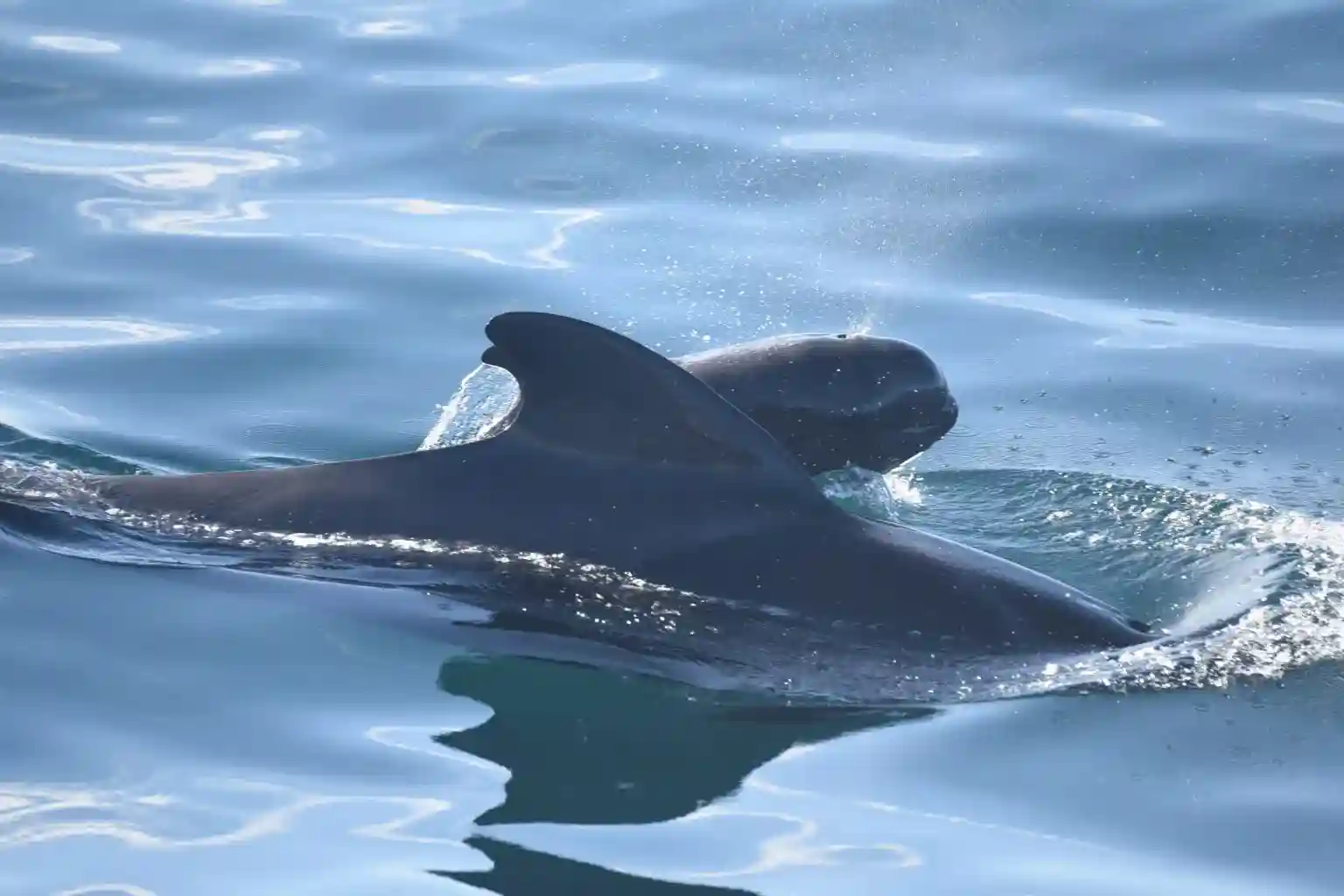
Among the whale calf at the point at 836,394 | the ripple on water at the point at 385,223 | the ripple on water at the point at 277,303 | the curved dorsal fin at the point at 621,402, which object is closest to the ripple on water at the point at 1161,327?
the ripple on water at the point at 385,223

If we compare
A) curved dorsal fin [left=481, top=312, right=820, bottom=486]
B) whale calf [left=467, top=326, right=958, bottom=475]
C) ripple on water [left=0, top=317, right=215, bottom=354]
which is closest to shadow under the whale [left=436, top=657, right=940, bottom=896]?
curved dorsal fin [left=481, top=312, right=820, bottom=486]

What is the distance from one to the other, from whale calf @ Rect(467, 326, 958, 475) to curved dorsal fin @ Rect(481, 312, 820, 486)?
117cm

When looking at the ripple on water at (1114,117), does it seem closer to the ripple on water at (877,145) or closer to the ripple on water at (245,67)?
the ripple on water at (877,145)

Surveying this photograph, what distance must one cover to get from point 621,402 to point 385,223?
7458 mm

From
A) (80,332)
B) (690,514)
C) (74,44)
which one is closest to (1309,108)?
(80,332)

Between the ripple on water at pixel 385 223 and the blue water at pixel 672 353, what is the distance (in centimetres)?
6

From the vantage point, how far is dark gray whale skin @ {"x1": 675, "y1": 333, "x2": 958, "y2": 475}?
28.2ft

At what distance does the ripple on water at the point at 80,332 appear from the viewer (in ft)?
40.2

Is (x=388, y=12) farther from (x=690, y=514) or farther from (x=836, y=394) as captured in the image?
(x=690, y=514)

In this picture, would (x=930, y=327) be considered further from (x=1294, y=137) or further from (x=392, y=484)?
(x=392, y=484)

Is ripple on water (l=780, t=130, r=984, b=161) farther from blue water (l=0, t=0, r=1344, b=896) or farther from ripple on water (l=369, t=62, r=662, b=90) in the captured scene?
ripple on water (l=369, t=62, r=662, b=90)

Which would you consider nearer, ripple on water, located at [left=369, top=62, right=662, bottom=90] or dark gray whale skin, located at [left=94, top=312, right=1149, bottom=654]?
dark gray whale skin, located at [left=94, top=312, right=1149, bottom=654]

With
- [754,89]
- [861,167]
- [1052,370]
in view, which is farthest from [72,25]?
[1052,370]

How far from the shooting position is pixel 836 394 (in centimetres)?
871
